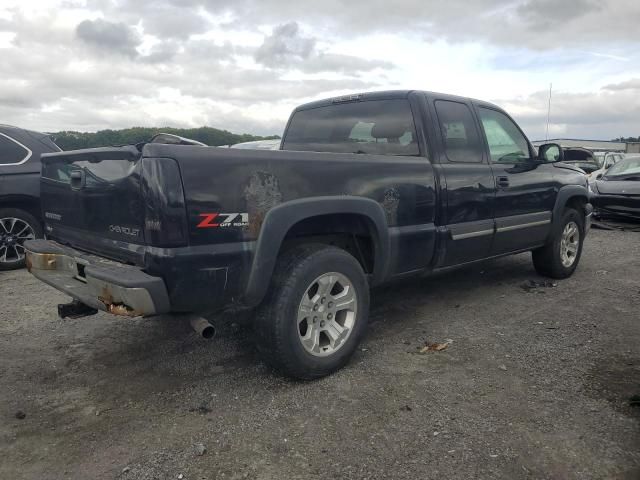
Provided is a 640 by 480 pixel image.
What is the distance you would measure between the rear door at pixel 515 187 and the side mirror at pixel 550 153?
0.07 meters

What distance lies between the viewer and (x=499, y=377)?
329 centimetres

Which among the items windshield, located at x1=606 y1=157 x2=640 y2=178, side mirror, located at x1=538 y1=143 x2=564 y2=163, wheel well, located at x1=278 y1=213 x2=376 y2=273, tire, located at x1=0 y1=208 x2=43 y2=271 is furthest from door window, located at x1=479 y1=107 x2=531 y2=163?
windshield, located at x1=606 y1=157 x2=640 y2=178

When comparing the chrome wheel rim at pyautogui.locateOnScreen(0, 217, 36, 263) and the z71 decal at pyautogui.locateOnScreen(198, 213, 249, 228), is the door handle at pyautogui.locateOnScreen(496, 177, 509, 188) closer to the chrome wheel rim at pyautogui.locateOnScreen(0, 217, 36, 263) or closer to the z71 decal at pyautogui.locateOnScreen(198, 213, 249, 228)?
the z71 decal at pyautogui.locateOnScreen(198, 213, 249, 228)

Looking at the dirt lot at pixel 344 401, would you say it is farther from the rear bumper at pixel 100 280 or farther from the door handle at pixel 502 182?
the door handle at pixel 502 182

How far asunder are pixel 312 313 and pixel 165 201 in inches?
46.2

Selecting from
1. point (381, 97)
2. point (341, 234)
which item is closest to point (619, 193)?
point (381, 97)

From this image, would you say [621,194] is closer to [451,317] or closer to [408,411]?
[451,317]

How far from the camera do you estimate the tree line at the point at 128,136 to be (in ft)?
11.7

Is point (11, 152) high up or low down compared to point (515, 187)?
up

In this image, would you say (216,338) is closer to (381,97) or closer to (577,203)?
(381,97)

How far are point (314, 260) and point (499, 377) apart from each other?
1421mm

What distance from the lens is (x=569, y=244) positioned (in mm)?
5824

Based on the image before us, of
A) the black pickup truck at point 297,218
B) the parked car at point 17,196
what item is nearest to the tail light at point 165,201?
the black pickup truck at point 297,218

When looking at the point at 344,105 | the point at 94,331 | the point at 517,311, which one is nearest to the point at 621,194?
the point at 517,311
